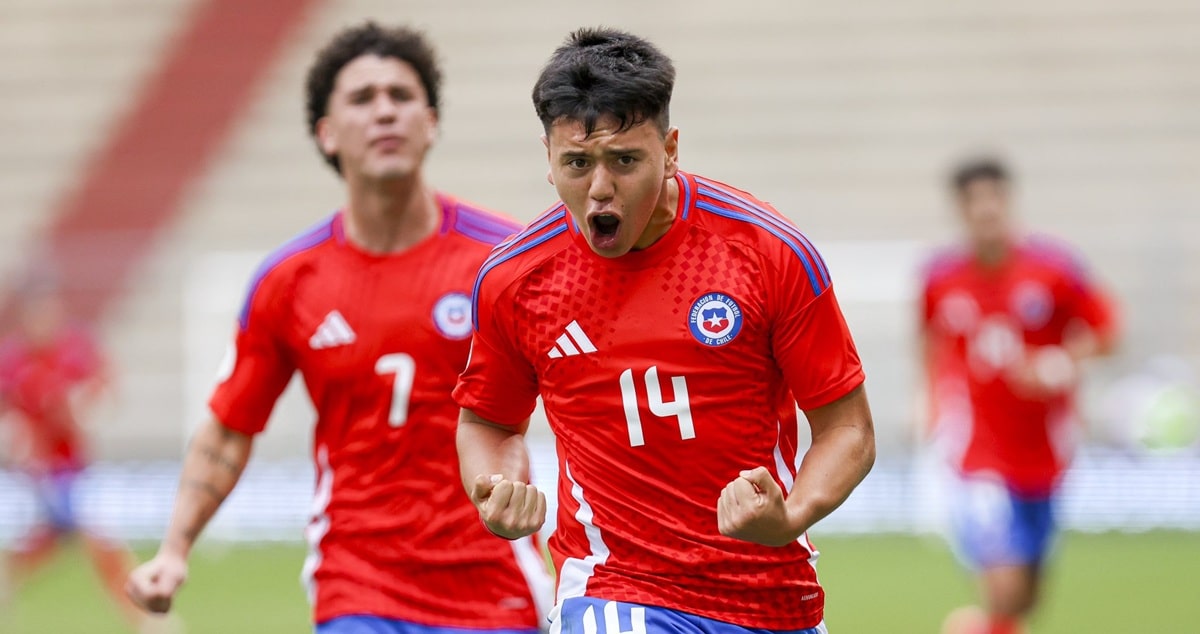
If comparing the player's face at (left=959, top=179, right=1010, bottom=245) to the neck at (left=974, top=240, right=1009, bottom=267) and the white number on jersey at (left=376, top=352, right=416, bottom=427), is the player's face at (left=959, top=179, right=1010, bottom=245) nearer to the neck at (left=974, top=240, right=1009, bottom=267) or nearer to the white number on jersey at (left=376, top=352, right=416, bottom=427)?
the neck at (left=974, top=240, right=1009, bottom=267)

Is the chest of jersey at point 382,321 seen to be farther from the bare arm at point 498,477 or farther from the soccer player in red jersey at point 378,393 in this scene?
the bare arm at point 498,477

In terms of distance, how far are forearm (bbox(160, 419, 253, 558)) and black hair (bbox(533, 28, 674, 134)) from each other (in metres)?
1.88

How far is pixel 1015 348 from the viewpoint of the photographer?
8.79 metres

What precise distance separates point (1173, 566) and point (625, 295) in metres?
9.36

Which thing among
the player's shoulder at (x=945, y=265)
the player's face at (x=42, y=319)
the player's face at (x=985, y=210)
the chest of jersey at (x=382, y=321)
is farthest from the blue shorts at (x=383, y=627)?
the player's face at (x=42, y=319)

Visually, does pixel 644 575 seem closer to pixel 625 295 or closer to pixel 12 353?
pixel 625 295

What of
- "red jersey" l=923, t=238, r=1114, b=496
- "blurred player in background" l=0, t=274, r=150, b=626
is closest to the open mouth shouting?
"red jersey" l=923, t=238, r=1114, b=496

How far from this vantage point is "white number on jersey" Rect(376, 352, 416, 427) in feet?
16.1

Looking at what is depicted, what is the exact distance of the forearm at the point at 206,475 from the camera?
16.3 ft

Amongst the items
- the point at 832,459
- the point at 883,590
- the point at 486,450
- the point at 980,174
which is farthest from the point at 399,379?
the point at 883,590

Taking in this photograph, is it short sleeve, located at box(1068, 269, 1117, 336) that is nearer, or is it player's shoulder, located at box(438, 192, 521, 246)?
player's shoulder, located at box(438, 192, 521, 246)

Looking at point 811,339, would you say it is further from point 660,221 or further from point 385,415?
point 385,415

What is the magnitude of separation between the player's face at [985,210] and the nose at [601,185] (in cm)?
534

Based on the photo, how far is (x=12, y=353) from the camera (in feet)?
40.8
